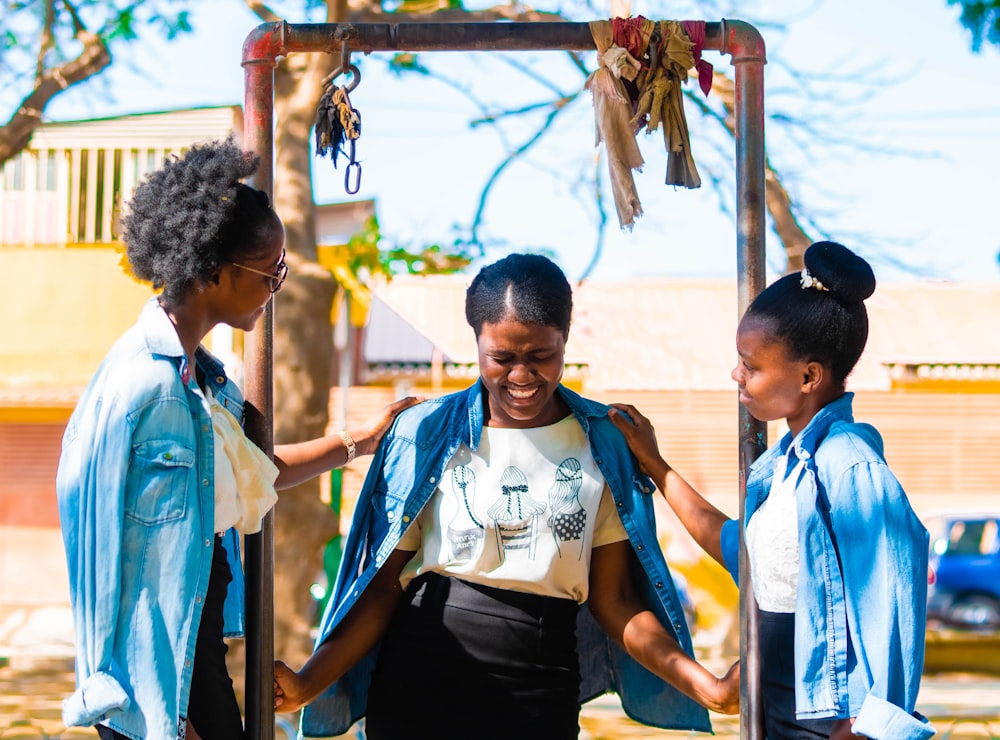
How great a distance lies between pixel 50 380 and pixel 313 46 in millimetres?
11933

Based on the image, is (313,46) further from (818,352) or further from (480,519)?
(818,352)

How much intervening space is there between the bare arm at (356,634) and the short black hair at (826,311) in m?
1.09

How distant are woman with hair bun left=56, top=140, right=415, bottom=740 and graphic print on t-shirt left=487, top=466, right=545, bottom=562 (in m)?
0.54

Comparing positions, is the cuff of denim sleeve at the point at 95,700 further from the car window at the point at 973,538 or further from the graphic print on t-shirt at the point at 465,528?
the car window at the point at 973,538

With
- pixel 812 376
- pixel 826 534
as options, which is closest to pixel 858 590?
pixel 826 534

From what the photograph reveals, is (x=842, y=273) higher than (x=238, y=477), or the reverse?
(x=842, y=273)

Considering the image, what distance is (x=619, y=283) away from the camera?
16.6m

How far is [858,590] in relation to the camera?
2.31m

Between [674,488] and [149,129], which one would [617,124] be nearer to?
[674,488]

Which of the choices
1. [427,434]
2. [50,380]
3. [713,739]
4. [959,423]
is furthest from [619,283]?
[427,434]

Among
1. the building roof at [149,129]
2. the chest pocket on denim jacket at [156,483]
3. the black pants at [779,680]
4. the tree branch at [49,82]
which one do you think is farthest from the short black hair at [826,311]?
the building roof at [149,129]

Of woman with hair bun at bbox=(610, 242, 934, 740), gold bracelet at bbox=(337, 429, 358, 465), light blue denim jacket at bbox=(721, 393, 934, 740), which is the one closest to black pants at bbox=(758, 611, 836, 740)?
woman with hair bun at bbox=(610, 242, 934, 740)

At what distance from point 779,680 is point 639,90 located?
1.41 metres

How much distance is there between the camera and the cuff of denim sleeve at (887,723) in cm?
221
